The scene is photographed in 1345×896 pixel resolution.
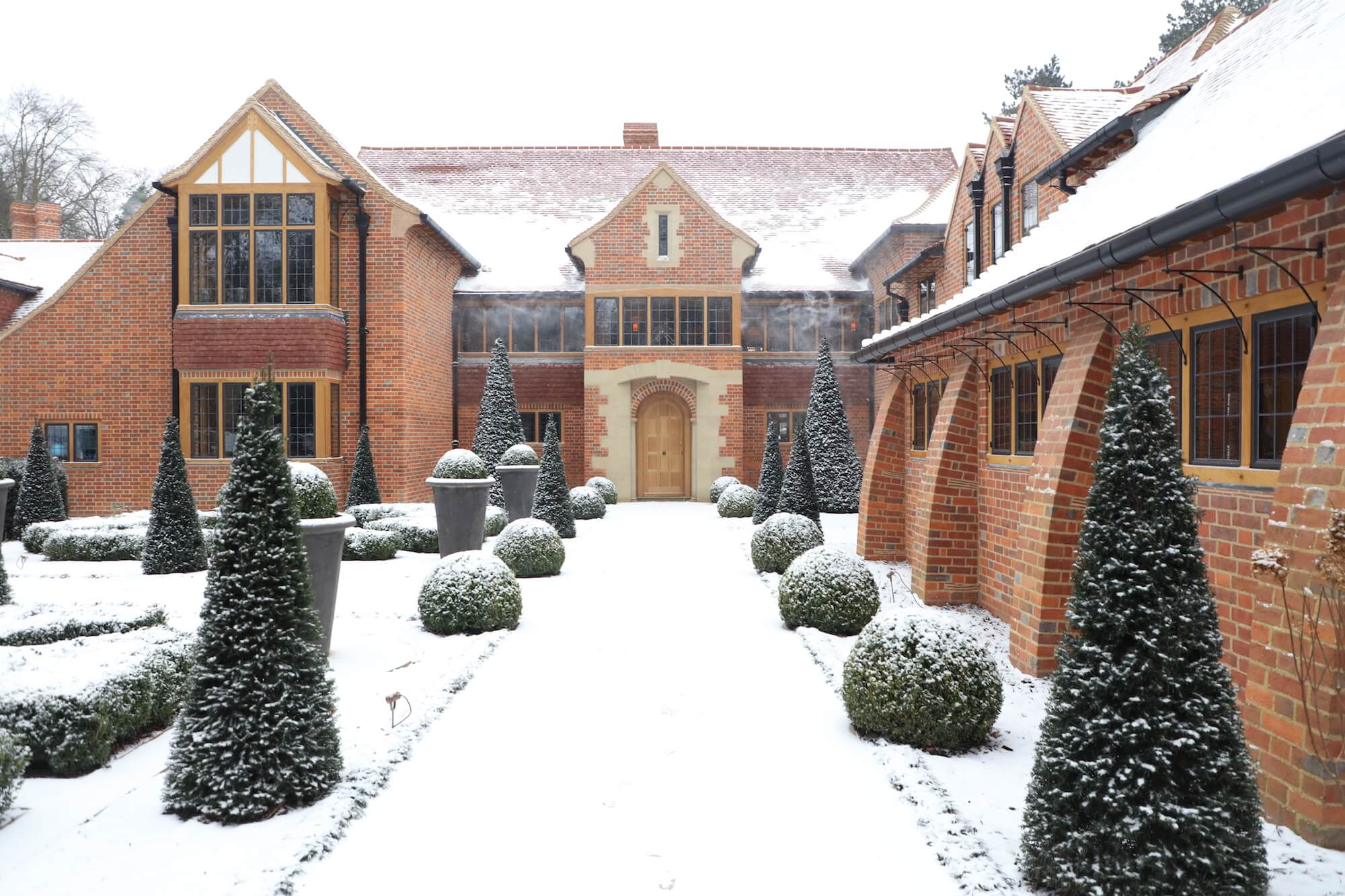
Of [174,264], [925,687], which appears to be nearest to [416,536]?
[174,264]

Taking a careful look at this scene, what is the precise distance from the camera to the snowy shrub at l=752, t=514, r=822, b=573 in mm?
12898

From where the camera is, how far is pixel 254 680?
4902mm

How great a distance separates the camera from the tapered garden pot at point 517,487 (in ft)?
61.7

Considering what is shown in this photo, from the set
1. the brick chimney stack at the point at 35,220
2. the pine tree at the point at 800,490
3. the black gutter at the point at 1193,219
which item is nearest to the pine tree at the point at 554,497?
the pine tree at the point at 800,490

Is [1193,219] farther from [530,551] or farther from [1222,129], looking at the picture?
[530,551]

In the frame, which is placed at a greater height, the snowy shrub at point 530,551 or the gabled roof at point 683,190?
the gabled roof at point 683,190

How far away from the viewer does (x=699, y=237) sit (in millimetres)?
24859

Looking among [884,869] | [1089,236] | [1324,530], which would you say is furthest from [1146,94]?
[884,869]

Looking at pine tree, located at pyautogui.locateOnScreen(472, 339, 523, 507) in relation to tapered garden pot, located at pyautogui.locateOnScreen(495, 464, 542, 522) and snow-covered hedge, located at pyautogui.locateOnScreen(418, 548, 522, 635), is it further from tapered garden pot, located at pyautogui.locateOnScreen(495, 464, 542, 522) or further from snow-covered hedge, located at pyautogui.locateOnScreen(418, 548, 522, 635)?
snow-covered hedge, located at pyautogui.locateOnScreen(418, 548, 522, 635)

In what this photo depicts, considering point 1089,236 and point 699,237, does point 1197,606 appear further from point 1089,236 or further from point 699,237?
point 699,237

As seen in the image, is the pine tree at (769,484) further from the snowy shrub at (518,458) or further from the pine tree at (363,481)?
the pine tree at (363,481)

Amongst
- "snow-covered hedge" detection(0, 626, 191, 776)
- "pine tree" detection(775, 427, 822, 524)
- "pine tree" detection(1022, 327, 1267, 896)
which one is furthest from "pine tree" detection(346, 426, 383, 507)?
"pine tree" detection(1022, 327, 1267, 896)

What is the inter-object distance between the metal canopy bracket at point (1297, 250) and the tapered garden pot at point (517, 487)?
15.2 meters

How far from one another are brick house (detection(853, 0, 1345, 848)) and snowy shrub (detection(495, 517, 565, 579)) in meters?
5.15
